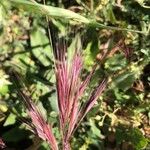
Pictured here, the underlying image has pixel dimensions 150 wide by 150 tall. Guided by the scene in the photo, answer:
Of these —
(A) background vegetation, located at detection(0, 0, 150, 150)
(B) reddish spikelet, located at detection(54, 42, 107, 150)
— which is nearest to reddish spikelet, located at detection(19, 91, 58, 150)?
(B) reddish spikelet, located at detection(54, 42, 107, 150)

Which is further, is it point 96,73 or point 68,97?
point 96,73

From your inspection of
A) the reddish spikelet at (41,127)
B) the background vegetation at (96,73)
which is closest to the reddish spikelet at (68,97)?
the reddish spikelet at (41,127)

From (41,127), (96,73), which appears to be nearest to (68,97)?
(41,127)

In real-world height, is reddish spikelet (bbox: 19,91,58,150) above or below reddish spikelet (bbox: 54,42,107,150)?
below

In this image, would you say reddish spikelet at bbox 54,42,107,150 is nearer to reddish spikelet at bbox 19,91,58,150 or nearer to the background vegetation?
reddish spikelet at bbox 19,91,58,150

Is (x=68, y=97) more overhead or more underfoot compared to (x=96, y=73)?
more overhead

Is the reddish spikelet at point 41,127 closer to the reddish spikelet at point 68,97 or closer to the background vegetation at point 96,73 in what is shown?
the reddish spikelet at point 68,97

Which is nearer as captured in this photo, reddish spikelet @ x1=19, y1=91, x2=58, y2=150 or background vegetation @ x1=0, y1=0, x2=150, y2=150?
reddish spikelet @ x1=19, y1=91, x2=58, y2=150

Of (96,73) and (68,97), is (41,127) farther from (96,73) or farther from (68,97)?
(96,73)
